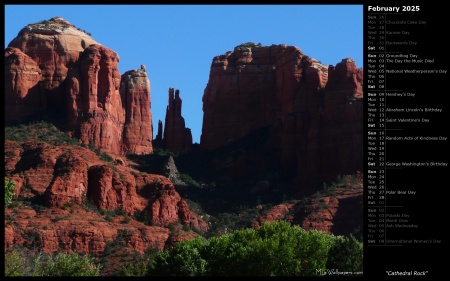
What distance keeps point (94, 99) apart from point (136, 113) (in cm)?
1241

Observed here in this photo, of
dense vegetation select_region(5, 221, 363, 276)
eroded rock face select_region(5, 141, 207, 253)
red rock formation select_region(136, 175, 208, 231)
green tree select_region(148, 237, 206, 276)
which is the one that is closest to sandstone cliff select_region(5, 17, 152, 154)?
eroded rock face select_region(5, 141, 207, 253)

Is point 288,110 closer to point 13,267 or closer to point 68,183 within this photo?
point 68,183

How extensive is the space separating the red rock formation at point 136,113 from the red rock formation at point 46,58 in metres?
8.06

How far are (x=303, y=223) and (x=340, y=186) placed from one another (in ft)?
42.7

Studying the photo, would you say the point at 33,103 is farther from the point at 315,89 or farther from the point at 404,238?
the point at 404,238

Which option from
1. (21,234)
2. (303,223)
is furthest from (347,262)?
(303,223)

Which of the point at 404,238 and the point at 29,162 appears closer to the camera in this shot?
the point at 404,238

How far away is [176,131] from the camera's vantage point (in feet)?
511

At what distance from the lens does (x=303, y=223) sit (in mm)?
120312

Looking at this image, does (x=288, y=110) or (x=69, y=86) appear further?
(x=288, y=110)

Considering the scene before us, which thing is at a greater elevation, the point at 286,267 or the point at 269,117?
the point at 269,117

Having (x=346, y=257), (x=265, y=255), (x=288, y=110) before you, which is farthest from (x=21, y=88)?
(x=346, y=257)

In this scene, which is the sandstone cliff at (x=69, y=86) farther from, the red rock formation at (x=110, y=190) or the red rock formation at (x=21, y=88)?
the red rock formation at (x=110, y=190)
